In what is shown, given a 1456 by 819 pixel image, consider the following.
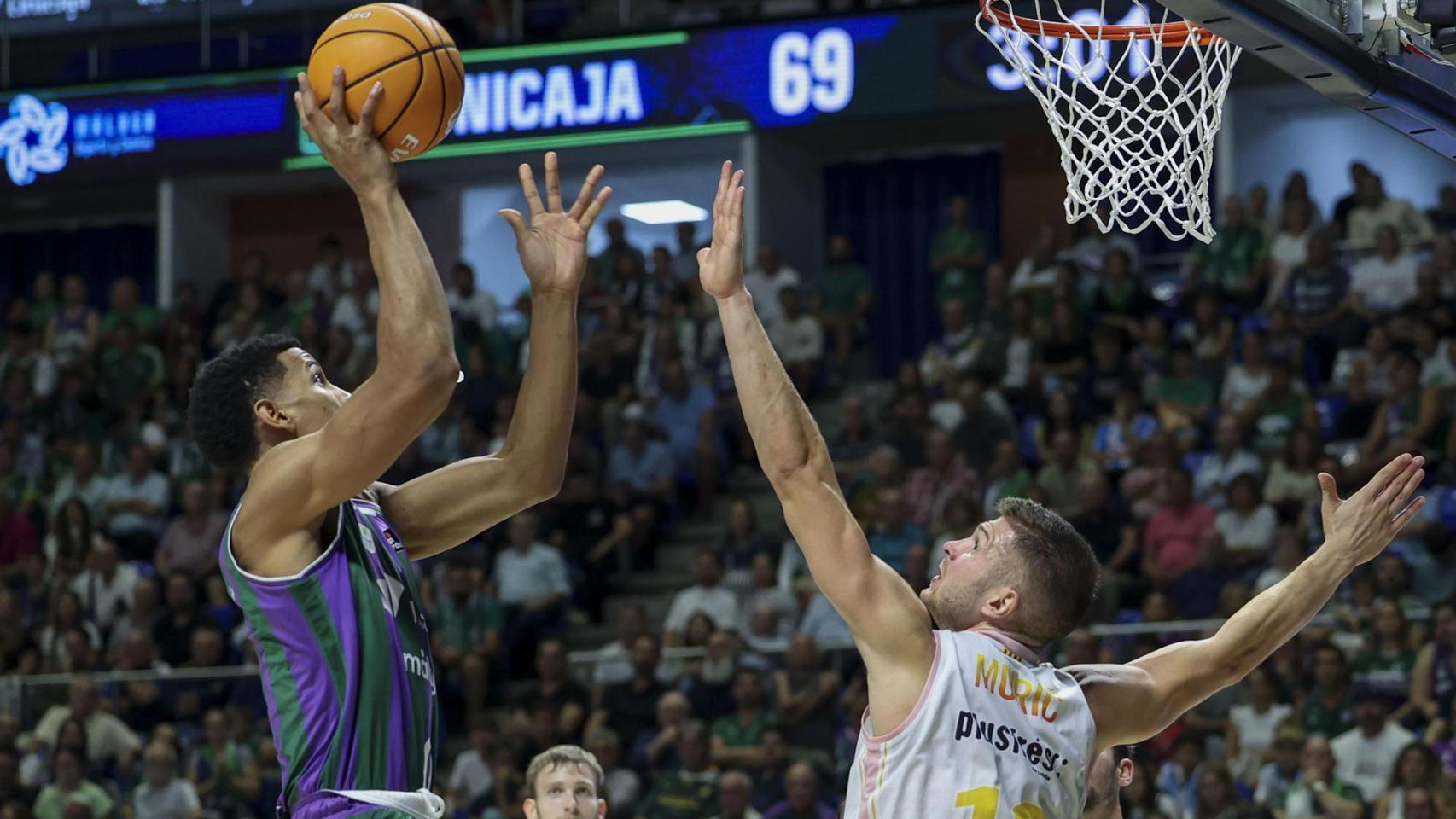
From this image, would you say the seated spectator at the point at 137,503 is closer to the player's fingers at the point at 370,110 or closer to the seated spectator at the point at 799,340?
the seated spectator at the point at 799,340

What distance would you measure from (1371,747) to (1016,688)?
20.3 feet

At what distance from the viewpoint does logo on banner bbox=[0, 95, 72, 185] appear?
49.4 ft

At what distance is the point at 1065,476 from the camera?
11.6 meters

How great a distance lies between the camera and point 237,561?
3.61m

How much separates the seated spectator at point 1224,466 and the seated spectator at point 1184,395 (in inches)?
16.6

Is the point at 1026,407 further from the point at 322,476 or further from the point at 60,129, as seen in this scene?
the point at 322,476

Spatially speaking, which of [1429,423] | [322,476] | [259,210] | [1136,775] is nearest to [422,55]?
[322,476]

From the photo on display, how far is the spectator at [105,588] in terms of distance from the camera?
42.8 ft

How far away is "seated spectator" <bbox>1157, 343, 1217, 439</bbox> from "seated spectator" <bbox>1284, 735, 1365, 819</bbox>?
3.19 metres

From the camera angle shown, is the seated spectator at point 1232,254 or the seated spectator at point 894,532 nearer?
the seated spectator at point 894,532

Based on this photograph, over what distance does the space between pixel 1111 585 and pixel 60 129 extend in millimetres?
9147

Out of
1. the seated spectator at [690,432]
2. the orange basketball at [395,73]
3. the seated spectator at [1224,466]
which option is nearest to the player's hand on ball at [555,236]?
the orange basketball at [395,73]

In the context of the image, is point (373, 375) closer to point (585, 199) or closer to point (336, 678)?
point (336, 678)

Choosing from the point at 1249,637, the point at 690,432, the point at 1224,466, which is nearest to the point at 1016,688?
the point at 1249,637
